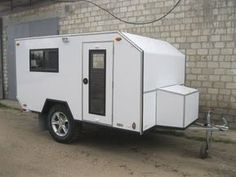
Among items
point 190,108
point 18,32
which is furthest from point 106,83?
point 18,32

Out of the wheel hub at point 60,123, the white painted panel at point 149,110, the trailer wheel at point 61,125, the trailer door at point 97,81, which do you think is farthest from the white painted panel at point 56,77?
the white painted panel at point 149,110

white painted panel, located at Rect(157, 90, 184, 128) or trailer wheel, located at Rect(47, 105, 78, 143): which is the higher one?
white painted panel, located at Rect(157, 90, 184, 128)

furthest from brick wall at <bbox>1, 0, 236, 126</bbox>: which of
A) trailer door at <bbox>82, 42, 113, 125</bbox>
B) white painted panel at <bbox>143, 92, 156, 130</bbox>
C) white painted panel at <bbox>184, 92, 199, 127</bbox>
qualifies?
trailer door at <bbox>82, 42, 113, 125</bbox>

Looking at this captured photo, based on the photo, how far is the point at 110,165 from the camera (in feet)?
20.3

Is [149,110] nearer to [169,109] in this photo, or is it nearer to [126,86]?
[169,109]

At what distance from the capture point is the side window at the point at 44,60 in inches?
302

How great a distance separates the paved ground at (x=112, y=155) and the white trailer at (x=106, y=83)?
64cm

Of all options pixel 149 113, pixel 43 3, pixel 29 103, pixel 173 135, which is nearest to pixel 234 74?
pixel 173 135

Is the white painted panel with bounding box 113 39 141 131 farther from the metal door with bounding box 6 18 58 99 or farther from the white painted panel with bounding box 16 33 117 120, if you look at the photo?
the metal door with bounding box 6 18 58 99

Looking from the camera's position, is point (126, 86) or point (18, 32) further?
point (18, 32)

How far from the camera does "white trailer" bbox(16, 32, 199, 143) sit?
627 cm

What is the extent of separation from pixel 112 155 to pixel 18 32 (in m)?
10.6

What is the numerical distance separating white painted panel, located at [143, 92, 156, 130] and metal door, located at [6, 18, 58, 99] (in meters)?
8.41

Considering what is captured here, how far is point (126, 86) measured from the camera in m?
6.34
